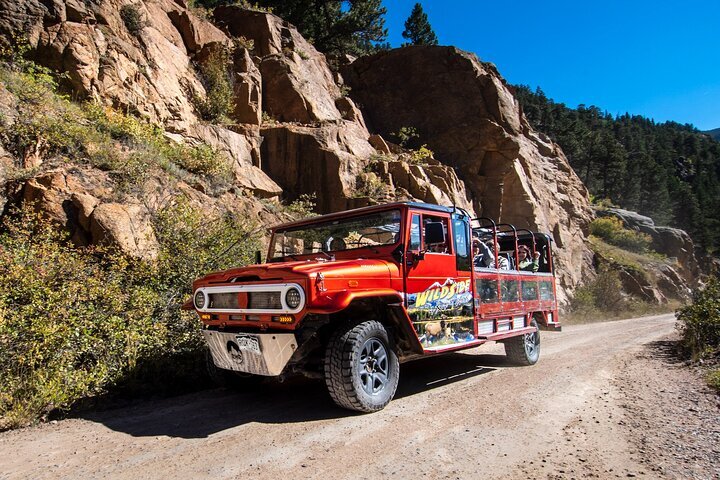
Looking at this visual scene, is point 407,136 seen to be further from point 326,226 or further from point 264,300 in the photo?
point 264,300

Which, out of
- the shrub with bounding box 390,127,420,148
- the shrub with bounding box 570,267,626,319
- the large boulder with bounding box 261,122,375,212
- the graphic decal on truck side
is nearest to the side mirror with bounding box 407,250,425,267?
the graphic decal on truck side

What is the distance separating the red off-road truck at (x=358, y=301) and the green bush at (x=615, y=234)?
36.2 m

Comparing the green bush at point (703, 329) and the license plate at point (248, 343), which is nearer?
the license plate at point (248, 343)

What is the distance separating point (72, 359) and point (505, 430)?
487 cm

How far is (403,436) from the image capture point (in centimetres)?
400

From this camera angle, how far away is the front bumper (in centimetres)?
435

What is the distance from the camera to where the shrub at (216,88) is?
16.6m

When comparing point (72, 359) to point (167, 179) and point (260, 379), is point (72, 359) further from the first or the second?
point (167, 179)

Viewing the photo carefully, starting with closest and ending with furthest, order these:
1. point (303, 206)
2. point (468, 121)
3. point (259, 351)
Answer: point (259, 351)
point (303, 206)
point (468, 121)

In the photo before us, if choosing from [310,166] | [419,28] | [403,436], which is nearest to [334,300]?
[403,436]

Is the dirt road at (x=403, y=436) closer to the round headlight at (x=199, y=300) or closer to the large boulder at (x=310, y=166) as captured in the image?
the round headlight at (x=199, y=300)

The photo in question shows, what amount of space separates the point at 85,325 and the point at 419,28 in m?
38.4

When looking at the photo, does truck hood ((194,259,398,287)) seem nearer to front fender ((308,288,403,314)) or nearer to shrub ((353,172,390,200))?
front fender ((308,288,403,314))

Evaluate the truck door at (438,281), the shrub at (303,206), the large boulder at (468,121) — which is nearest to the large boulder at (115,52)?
the shrub at (303,206)
